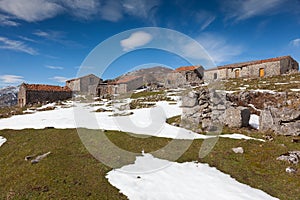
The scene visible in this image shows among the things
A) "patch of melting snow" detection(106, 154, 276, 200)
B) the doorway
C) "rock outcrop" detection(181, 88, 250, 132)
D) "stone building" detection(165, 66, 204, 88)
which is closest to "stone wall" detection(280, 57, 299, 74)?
the doorway

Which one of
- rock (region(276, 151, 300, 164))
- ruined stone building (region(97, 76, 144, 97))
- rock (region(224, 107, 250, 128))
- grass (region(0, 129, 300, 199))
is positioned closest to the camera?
grass (region(0, 129, 300, 199))

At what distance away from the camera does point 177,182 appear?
13.0 meters

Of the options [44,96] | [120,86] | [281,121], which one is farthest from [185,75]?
[281,121]

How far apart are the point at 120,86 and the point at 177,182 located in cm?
Result: 7310

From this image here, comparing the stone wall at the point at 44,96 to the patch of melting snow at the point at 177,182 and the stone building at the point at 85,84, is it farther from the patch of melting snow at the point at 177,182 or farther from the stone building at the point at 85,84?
the patch of melting snow at the point at 177,182

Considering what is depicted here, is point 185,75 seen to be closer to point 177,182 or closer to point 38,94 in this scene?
point 38,94

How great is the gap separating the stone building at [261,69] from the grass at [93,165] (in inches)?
2298

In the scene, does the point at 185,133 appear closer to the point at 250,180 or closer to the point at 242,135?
the point at 242,135

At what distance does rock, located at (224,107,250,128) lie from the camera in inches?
968

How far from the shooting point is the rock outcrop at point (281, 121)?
2120 centimetres

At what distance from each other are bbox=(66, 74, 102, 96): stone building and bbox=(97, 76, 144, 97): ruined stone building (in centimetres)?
417

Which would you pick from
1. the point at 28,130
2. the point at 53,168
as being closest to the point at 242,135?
the point at 53,168

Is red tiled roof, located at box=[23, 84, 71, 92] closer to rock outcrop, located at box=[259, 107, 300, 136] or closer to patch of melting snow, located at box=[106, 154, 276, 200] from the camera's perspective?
patch of melting snow, located at box=[106, 154, 276, 200]

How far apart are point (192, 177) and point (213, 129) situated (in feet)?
39.1
